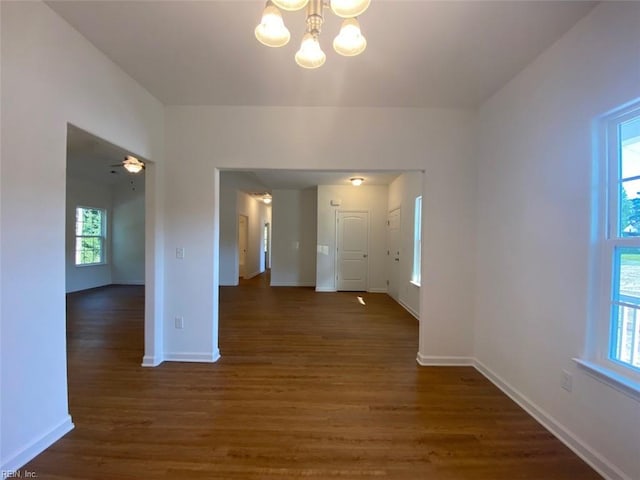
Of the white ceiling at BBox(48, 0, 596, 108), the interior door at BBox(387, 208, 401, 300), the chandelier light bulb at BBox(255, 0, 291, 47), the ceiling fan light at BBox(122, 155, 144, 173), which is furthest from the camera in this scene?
the interior door at BBox(387, 208, 401, 300)

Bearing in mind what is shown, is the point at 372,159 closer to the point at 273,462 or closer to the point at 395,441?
the point at 395,441

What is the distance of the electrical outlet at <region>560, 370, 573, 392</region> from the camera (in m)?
1.85

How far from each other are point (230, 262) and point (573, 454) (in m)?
7.43

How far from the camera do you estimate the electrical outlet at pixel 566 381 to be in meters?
1.85

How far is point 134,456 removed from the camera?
67.6 inches

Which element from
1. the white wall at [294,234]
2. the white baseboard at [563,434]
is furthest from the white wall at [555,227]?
the white wall at [294,234]

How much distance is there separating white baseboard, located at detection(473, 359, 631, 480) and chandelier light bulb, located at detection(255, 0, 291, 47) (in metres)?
2.93

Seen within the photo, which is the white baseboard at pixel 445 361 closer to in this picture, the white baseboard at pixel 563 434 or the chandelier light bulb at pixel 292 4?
the white baseboard at pixel 563 434

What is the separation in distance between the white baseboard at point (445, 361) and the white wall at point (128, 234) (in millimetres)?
7893

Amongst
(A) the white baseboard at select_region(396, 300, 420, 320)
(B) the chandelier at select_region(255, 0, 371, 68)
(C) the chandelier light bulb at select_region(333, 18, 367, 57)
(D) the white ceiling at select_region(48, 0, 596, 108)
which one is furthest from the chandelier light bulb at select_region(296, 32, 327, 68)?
(A) the white baseboard at select_region(396, 300, 420, 320)

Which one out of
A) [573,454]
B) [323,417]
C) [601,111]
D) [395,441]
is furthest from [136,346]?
[601,111]

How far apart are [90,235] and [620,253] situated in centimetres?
971

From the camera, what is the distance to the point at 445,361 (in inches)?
118

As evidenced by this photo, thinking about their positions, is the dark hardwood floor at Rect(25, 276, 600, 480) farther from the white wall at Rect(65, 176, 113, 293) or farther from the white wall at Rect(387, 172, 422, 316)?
the white wall at Rect(65, 176, 113, 293)
